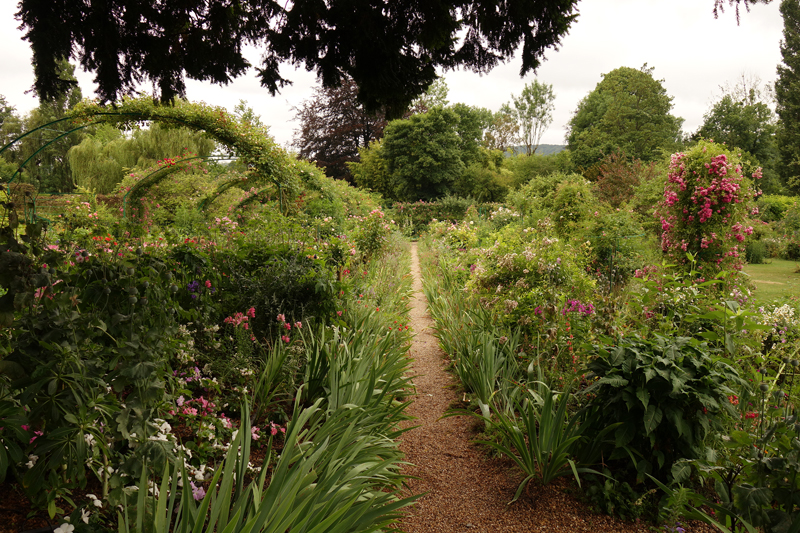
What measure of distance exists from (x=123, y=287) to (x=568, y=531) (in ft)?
7.43

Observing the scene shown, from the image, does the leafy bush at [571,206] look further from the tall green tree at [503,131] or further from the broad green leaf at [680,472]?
the tall green tree at [503,131]

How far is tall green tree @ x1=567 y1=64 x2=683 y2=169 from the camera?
2739 centimetres

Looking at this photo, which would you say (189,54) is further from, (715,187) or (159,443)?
(715,187)

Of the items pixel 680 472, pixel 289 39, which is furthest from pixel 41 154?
pixel 680 472

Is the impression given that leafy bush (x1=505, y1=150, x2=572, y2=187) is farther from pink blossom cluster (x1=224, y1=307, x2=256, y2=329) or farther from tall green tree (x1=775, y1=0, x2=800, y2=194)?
pink blossom cluster (x1=224, y1=307, x2=256, y2=329)

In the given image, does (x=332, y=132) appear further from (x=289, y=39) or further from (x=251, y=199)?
(x=289, y=39)

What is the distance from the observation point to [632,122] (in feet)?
92.1

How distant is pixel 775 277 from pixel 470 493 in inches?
444

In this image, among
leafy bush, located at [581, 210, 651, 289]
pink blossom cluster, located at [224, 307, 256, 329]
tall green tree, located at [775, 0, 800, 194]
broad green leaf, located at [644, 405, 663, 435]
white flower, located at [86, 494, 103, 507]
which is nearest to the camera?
white flower, located at [86, 494, 103, 507]

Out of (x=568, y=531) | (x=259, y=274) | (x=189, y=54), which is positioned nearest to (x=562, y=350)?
(x=568, y=531)

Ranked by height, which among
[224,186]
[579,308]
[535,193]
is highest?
[224,186]

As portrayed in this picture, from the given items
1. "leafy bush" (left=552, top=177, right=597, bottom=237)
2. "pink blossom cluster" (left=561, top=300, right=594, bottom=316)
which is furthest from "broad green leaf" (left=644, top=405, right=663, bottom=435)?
"leafy bush" (left=552, top=177, right=597, bottom=237)

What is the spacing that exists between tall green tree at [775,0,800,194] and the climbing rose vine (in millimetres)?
14801

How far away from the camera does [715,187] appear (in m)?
5.53
